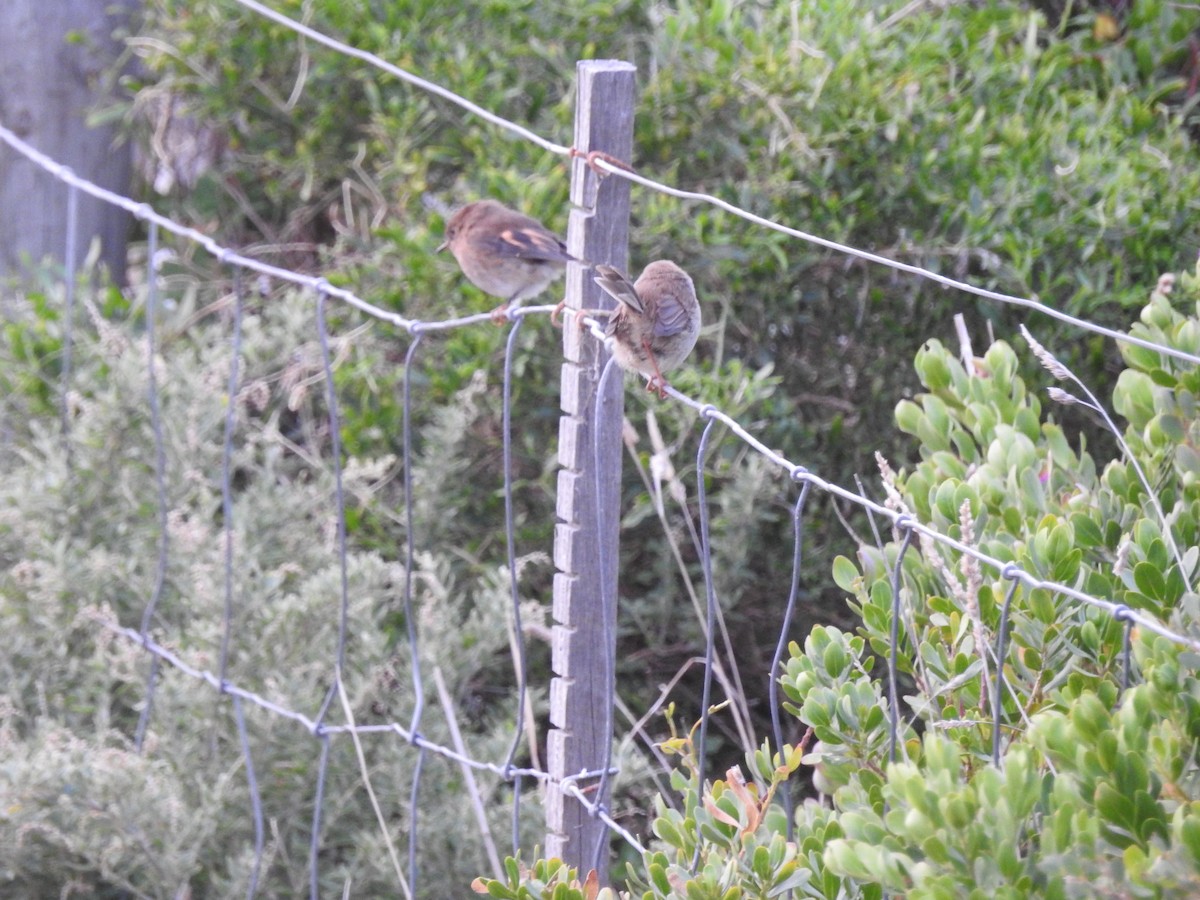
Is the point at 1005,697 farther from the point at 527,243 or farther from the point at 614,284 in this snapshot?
the point at 527,243

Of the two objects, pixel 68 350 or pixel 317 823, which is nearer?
pixel 317 823

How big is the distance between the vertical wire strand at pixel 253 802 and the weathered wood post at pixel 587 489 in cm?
93

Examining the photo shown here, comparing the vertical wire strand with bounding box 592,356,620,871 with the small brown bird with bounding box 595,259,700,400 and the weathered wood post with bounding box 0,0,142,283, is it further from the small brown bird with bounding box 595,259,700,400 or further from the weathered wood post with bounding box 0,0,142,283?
the weathered wood post with bounding box 0,0,142,283

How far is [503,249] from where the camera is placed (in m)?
3.69

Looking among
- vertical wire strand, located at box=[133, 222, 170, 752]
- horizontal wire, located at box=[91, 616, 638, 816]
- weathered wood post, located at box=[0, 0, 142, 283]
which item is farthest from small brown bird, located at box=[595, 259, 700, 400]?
weathered wood post, located at box=[0, 0, 142, 283]

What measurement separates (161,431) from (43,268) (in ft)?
5.46

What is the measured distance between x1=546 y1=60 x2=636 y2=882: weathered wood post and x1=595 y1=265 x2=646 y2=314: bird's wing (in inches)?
1.0

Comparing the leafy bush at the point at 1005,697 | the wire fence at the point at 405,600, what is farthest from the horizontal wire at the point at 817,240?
the leafy bush at the point at 1005,697

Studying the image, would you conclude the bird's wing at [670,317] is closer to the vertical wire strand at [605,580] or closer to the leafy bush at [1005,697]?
the vertical wire strand at [605,580]

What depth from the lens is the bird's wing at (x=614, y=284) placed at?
236 centimetres

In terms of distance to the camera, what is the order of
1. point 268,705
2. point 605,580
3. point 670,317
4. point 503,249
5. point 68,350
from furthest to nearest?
point 68,350, point 503,249, point 268,705, point 670,317, point 605,580

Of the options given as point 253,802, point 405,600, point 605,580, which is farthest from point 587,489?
point 253,802

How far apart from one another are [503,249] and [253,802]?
1.55m

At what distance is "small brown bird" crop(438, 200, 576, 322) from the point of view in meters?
3.69
